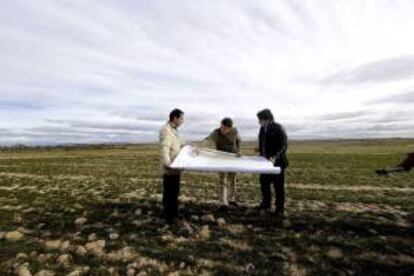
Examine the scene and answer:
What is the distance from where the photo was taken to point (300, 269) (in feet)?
24.6

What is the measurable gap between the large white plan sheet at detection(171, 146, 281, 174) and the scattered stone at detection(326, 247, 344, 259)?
2994 millimetres

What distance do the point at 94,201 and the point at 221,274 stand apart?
31.7 ft

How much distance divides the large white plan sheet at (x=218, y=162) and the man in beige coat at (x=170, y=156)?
22cm

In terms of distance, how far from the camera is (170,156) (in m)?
11.3

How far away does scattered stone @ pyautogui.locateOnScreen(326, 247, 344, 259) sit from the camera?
8289 millimetres

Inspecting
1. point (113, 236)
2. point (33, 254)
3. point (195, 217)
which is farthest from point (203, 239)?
point (33, 254)

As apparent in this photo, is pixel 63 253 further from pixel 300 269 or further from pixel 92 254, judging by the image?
pixel 300 269

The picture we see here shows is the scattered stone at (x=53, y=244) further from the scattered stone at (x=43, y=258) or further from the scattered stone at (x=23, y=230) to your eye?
the scattered stone at (x=23, y=230)

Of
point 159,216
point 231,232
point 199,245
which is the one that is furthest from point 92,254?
point 159,216

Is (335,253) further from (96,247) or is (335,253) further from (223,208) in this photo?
(223,208)

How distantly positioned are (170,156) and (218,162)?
1.65 metres

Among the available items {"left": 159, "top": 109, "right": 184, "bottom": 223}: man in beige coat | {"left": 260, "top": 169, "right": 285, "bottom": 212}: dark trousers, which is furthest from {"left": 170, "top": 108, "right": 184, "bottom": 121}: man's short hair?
{"left": 260, "top": 169, "right": 285, "bottom": 212}: dark trousers

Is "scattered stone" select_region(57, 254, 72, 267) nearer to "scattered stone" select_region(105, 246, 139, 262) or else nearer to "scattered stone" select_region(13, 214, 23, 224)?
"scattered stone" select_region(105, 246, 139, 262)

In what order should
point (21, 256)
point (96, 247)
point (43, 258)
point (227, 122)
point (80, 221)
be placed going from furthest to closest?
point (227, 122) → point (80, 221) → point (96, 247) → point (21, 256) → point (43, 258)
